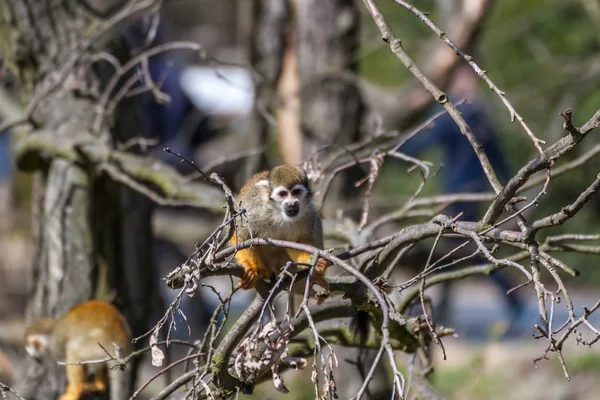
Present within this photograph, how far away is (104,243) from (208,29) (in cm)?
1232

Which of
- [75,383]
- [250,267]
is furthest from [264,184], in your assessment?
[75,383]

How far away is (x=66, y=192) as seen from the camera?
11.8 ft

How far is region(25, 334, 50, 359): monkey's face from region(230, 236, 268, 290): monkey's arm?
1.48 metres

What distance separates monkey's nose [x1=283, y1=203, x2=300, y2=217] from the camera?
2539 mm

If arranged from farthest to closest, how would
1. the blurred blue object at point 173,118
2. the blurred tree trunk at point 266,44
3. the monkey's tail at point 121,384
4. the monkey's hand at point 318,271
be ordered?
the blurred blue object at point 173,118, the blurred tree trunk at point 266,44, the monkey's tail at point 121,384, the monkey's hand at point 318,271

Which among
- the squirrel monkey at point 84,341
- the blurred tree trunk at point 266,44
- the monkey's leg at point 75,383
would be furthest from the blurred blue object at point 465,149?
the monkey's leg at point 75,383

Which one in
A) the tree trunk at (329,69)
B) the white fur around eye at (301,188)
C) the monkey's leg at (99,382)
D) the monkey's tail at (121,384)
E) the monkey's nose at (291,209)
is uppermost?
the tree trunk at (329,69)

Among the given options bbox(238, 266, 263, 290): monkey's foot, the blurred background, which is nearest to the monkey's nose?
bbox(238, 266, 263, 290): monkey's foot

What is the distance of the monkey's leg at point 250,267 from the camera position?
226cm

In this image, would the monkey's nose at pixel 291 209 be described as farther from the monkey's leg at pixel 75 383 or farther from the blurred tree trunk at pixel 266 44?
the blurred tree trunk at pixel 266 44

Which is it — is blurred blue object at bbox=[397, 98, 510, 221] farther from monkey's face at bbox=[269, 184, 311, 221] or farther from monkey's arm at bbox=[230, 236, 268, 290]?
monkey's arm at bbox=[230, 236, 268, 290]

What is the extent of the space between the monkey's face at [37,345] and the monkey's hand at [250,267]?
148 cm

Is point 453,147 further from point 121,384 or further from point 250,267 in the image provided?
point 250,267

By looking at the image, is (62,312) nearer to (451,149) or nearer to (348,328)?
(348,328)
